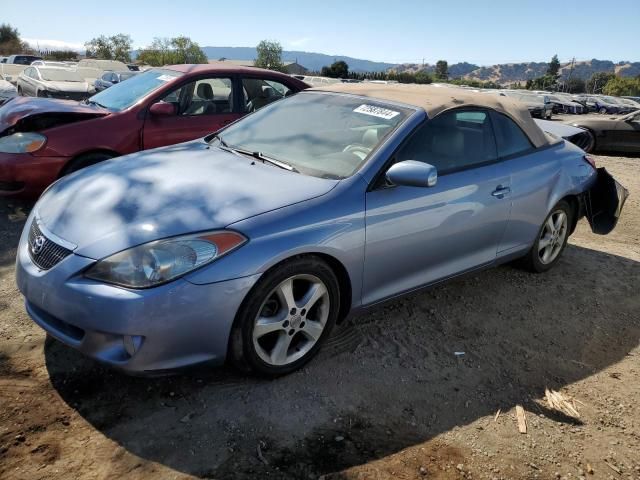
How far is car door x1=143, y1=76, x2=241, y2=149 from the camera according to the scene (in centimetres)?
544

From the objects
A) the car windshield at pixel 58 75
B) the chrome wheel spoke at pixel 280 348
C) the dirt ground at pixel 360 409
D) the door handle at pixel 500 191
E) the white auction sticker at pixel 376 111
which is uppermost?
the car windshield at pixel 58 75

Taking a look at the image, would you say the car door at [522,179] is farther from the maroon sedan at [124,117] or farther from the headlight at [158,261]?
the maroon sedan at [124,117]

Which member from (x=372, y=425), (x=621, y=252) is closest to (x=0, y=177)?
(x=372, y=425)

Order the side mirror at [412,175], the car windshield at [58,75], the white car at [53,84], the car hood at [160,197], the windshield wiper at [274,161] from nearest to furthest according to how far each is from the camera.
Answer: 1. the car hood at [160,197]
2. the side mirror at [412,175]
3. the windshield wiper at [274,161]
4. the white car at [53,84]
5. the car windshield at [58,75]

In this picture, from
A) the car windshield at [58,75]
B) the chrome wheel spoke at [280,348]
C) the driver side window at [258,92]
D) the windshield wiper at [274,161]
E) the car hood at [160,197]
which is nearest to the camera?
the car hood at [160,197]

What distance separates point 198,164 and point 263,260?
1.06 metres

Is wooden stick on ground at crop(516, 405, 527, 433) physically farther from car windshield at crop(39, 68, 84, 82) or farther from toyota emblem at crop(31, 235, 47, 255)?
car windshield at crop(39, 68, 84, 82)

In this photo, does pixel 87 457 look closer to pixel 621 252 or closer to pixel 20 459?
pixel 20 459

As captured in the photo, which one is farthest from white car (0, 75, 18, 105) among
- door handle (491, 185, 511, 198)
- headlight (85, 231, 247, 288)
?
door handle (491, 185, 511, 198)

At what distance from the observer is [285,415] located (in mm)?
2561

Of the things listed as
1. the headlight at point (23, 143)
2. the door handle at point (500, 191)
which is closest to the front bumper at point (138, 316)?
the door handle at point (500, 191)

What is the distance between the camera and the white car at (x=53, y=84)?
421 inches

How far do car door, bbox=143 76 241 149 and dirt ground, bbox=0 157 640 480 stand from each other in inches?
91.9

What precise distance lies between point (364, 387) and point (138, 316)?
1.27 m
